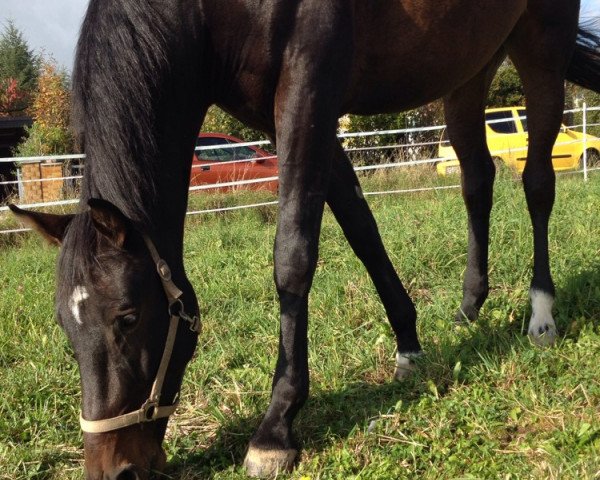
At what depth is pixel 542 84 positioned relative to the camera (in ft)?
12.3

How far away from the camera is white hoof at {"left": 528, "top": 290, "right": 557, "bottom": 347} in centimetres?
319

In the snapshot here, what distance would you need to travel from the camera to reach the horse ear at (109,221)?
2.07 m

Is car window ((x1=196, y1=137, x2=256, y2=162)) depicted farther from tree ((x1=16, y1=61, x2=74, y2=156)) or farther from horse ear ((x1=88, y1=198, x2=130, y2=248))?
horse ear ((x1=88, y1=198, x2=130, y2=248))

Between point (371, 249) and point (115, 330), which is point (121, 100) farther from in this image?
point (371, 249)

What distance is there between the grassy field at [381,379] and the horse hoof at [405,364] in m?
0.07

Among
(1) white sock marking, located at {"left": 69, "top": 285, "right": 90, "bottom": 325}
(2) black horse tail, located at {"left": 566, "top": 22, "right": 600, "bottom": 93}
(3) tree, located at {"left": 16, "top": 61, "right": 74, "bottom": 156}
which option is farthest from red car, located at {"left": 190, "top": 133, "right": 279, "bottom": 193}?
(1) white sock marking, located at {"left": 69, "top": 285, "right": 90, "bottom": 325}

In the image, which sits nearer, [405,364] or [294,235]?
[294,235]

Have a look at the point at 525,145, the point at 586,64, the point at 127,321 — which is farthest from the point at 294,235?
the point at 525,145

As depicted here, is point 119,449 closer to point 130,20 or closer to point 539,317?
point 130,20

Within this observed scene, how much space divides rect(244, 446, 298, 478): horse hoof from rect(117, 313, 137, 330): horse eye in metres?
0.68

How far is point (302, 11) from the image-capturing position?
2.49m

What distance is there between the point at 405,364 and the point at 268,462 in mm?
956

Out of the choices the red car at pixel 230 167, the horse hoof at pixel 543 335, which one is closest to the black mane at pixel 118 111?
the horse hoof at pixel 543 335

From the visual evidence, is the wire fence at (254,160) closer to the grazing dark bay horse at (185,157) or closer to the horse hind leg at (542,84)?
the horse hind leg at (542,84)
